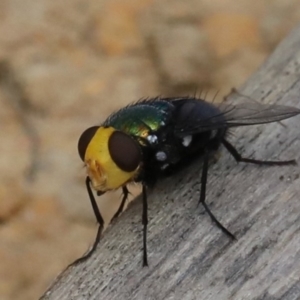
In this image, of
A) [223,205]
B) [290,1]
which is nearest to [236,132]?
[223,205]

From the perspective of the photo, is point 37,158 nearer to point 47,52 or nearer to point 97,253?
point 47,52

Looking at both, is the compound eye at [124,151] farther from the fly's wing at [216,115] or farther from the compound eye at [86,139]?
the fly's wing at [216,115]

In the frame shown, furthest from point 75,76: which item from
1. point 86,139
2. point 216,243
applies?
point 216,243

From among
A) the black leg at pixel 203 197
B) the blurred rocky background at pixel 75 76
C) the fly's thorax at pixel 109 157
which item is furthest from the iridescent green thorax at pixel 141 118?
the blurred rocky background at pixel 75 76

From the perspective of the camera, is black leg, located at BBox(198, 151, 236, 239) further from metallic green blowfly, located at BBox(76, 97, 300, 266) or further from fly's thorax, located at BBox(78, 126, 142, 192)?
fly's thorax, located at BBox(78, 126, 142, 192)

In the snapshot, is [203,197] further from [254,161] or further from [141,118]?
[141,118]

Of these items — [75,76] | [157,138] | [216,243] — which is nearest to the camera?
[216,243]

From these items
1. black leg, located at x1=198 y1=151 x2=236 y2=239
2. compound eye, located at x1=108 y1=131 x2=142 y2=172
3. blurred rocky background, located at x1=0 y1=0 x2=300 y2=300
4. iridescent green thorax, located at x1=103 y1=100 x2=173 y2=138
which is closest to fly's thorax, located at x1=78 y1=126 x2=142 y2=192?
compound eye, located at x1=108 y1=131 x2=142 y2=172
